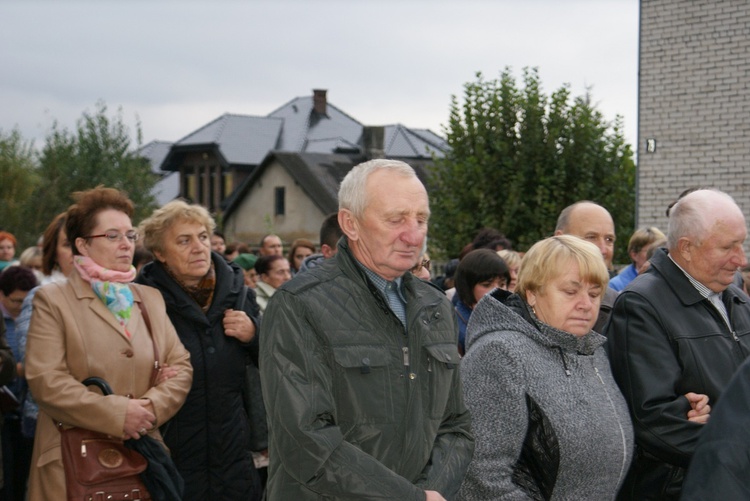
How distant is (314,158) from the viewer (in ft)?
138

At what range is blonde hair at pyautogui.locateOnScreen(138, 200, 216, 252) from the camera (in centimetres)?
522

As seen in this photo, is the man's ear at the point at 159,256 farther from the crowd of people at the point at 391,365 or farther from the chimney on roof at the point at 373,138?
the chimney on roof at the point at 373,138

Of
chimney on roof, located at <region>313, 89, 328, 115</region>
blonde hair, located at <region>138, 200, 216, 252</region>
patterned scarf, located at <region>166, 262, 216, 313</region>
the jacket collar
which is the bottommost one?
patterned scarf, located at <region>166, 262, 216, 313</region>

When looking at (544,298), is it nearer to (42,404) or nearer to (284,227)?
(42,404)

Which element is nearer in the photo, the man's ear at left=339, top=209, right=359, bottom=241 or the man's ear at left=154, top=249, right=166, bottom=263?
the man's ear at left=339, top=209, right=359, bottom=241

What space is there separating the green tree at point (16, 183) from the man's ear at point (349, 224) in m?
30.1

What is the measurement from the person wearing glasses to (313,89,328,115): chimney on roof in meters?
45.1

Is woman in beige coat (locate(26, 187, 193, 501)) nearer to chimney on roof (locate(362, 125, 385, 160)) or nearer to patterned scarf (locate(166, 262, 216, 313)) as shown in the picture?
patterned scarf (locate(166, 262, 216, 313))

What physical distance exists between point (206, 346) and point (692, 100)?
40.1 ft

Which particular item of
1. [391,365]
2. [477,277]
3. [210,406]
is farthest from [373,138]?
[391,365]

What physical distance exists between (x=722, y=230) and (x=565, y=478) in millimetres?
1441

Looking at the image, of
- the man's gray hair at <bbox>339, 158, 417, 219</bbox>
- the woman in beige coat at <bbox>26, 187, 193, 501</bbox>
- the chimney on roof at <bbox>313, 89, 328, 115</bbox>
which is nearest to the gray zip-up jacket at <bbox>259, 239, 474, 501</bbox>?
the man's gray hair at <bbox>339, 158, 417, 219</bbox>

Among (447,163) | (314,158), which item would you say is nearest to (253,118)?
(314,158)

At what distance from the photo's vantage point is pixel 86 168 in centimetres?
3164
